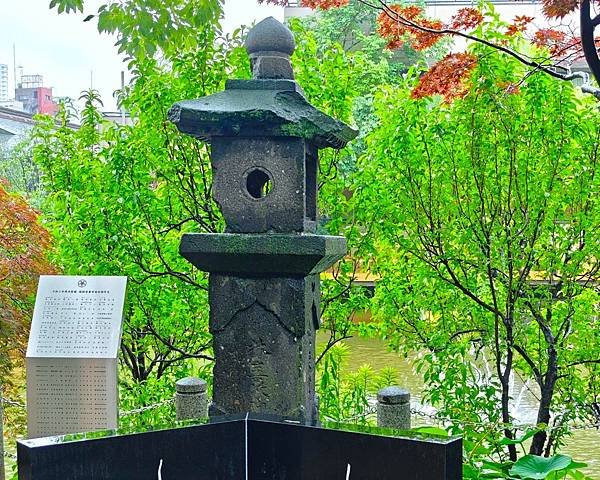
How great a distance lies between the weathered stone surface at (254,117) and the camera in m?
3.99

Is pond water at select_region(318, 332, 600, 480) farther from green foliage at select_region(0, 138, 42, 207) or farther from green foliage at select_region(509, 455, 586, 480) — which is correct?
green foliage at select_region(0, 138, 42, 207)

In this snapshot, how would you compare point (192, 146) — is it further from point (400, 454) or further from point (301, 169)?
point (400, 454)

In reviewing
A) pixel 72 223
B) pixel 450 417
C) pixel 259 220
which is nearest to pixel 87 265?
pixel 72 223

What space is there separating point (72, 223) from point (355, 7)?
13.1 metres

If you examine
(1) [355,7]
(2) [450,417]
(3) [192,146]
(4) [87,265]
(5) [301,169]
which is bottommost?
(2) [450,417]

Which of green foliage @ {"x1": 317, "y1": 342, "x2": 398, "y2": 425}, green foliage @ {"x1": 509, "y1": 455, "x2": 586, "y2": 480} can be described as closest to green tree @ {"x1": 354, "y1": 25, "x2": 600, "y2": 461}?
green foliage @ {"x1": 317, "y1": 342, "x2": 398, "y2": 425}

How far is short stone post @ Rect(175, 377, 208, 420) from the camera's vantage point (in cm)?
505

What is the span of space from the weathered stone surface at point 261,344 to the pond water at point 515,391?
2400 millimetres

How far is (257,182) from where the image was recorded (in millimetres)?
4316

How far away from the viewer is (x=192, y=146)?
6250mm

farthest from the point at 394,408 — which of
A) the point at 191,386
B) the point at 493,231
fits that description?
the point at 493,231

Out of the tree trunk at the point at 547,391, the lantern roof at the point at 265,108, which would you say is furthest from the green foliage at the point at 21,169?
the lantern roof at the point at 265,108

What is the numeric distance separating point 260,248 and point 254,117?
696 mm

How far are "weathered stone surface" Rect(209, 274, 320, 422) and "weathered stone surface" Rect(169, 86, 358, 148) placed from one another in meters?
0.80
